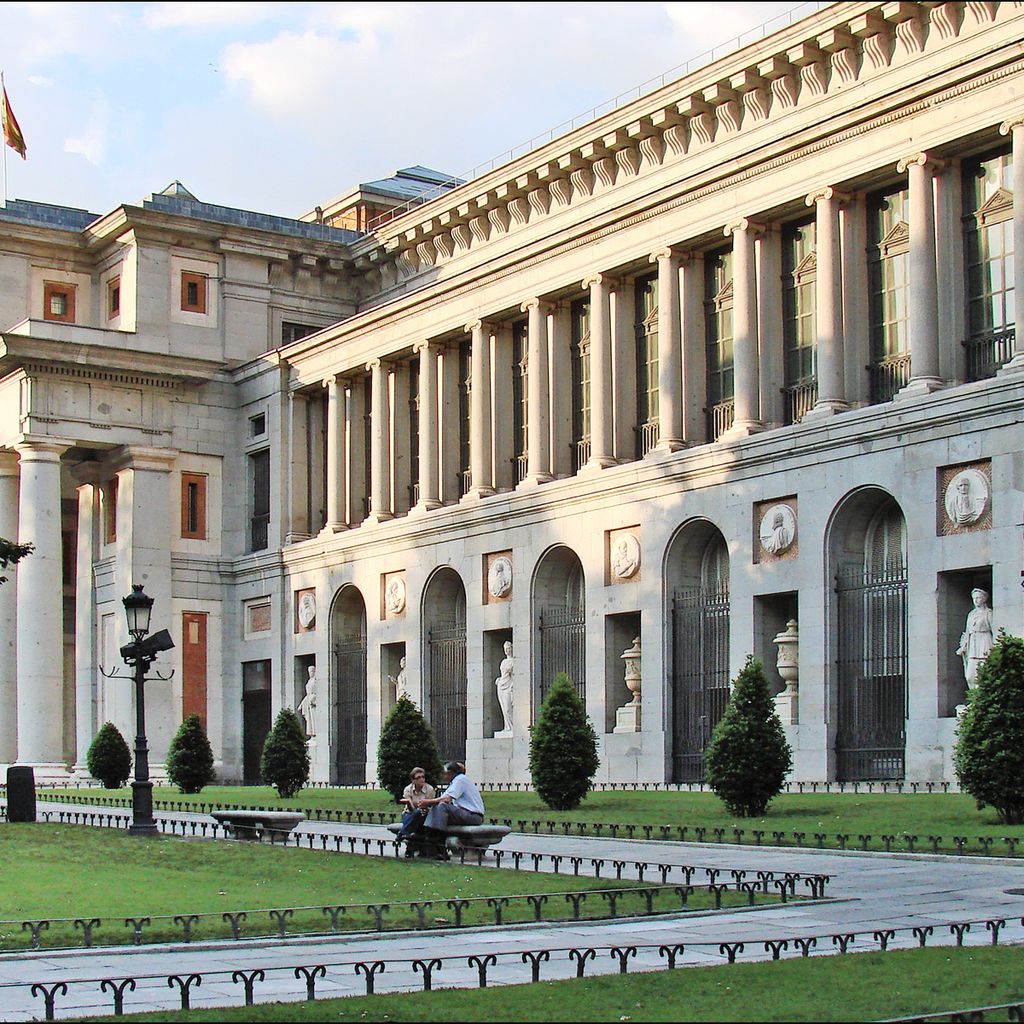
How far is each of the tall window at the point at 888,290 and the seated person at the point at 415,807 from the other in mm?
17958

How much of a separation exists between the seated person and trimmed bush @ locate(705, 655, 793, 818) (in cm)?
622

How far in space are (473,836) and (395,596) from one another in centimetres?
3008

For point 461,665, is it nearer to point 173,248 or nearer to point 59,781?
point 59,781

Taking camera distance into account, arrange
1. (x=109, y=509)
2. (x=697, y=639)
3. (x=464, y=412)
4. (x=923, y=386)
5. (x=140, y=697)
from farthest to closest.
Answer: (x=109, y=509), (x=464, y=412), (x=697, y=639), (x=923, y=386), (x=140, y=697)

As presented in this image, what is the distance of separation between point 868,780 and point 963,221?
41.5ft

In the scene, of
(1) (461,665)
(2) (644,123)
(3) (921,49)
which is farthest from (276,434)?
(3) (921,49)

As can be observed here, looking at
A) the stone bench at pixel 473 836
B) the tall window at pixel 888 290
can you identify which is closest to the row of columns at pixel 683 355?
the tall window at pixel 888 290

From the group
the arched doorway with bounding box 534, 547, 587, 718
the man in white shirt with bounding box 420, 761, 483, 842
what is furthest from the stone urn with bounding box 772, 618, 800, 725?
the man in white shirt with bounding box 420, 761, 483, 842

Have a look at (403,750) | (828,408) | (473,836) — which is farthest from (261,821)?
(828,408)

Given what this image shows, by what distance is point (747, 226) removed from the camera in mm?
42469

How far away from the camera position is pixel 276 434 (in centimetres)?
6109

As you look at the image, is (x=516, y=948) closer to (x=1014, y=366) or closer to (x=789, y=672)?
(x=1014, y=366)

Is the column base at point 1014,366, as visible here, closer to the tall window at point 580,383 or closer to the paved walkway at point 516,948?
the paved walkway at point 516,948

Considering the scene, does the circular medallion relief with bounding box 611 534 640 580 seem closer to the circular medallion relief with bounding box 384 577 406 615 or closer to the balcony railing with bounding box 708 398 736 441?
the balcony railing with bounding box 708 398 736 441
